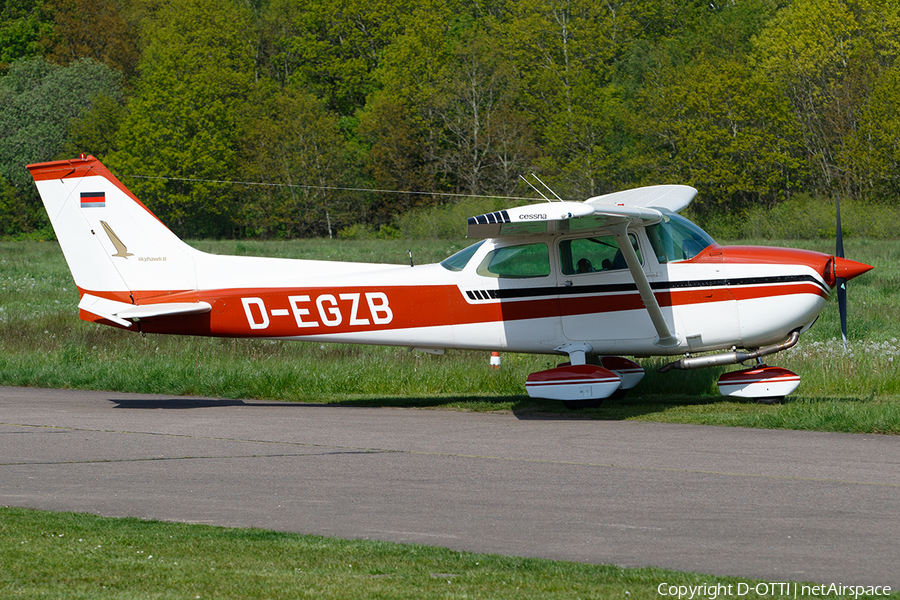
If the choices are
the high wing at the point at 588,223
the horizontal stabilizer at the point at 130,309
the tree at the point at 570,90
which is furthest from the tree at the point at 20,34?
the high wing at the point at 588,223

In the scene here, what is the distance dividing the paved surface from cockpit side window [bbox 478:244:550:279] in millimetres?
1838

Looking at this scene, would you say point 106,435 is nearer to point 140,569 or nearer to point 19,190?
point 140,569

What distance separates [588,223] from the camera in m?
11.8

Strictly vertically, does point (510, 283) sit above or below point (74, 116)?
below

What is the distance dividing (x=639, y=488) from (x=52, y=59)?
84.0m

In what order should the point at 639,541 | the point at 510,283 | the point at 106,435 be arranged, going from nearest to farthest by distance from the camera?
the point at 639,541, the point at 106,435, the point at 510,283

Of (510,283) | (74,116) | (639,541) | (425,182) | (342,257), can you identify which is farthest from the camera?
(74,116)

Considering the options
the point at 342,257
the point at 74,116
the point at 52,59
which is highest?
the point at 52,59

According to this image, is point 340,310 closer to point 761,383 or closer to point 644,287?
point 644,287

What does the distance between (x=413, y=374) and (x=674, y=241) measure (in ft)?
14.5

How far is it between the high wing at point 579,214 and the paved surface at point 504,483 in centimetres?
227

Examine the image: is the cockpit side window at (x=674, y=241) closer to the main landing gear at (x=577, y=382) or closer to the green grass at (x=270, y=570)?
the main landing gear at (x=577, y=382)

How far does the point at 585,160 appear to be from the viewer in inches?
2293

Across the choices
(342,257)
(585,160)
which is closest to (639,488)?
(342,257)
